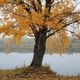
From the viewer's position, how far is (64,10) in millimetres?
20656

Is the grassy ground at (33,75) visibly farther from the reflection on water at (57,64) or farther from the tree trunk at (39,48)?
the reflection on water at (57,64)

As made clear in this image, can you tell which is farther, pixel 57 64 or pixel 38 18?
pixel 57 64

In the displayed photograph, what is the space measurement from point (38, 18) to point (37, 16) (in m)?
0.17

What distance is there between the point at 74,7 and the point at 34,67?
5.47 meters

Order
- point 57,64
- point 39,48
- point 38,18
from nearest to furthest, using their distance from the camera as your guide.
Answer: point 38,18 → point 39,48 → point 57,64

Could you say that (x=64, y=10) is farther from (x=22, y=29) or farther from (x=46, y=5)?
(x=22, y=29)

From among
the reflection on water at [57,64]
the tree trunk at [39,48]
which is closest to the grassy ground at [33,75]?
the tree trunk at [39,48]

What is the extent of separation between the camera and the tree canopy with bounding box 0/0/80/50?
19703mm

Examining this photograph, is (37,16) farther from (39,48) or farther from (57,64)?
(57,64)

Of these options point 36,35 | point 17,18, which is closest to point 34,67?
point 36,35

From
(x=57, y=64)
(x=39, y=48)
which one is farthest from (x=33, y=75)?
(x=57, y=64)

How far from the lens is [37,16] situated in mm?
19219

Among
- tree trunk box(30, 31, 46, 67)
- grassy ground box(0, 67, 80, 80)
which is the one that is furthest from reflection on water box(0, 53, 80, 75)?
grassy ground box(0, 67, 80, 80)

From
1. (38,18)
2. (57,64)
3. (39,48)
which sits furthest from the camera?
(57,64)
